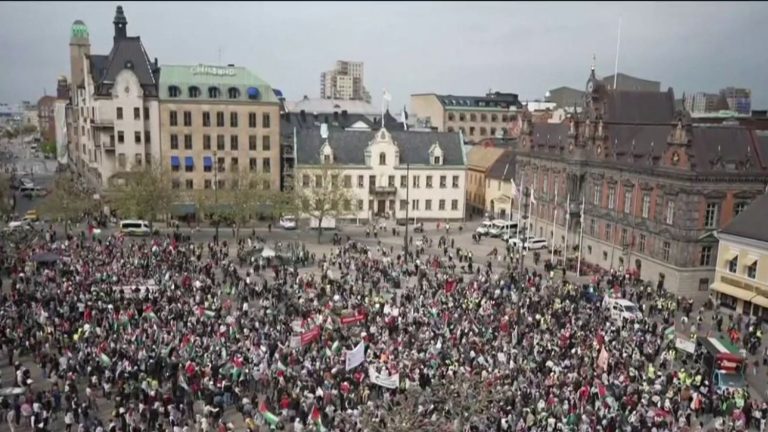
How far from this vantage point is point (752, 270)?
46.7m

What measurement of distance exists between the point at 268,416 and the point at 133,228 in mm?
43676

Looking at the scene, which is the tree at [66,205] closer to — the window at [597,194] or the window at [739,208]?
the window at [597,194]

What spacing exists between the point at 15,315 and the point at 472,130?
109489mm

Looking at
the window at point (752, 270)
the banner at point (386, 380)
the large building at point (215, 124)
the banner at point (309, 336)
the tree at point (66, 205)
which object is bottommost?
the banner at point (386, 380)

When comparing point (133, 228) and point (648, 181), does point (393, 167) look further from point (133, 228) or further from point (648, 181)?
point (648, 181)

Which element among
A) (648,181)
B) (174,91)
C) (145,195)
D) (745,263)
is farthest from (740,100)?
(145,195)

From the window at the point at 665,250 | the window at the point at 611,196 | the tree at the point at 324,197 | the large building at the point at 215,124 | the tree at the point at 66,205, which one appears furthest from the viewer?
the large building at the point at 215,124

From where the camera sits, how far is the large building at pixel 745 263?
45.6 m

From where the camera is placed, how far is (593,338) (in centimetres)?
3572

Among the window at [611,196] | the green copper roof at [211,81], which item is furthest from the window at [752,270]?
the green copper roof at [211,81]

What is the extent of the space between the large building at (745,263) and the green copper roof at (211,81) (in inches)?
2039

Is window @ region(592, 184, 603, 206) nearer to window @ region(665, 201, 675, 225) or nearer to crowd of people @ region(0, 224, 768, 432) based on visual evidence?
window @ region(665, 201, 675, 225)

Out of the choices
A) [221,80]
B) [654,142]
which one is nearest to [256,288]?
[654,142]

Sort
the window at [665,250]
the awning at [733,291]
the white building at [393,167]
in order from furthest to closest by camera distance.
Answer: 1. the white building at [393,167]
2. the window at [665,250]
3. the awning at [733,291]
